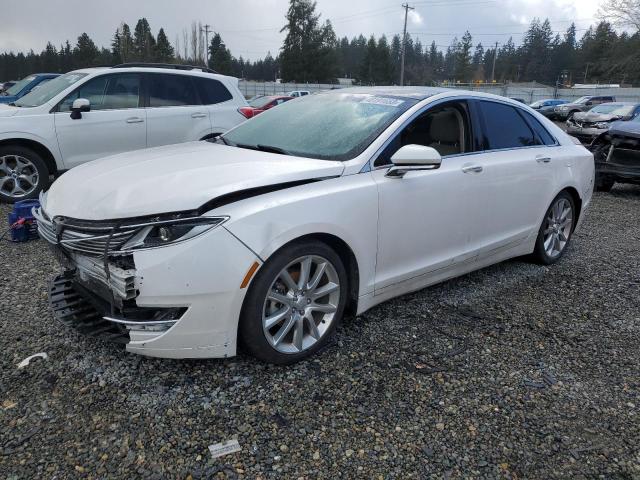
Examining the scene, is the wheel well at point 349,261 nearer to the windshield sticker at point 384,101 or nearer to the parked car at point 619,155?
the windshield sticker at point 384,101

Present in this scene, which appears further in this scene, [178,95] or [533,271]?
[178,95]

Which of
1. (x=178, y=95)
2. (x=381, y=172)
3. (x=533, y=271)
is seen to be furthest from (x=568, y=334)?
(x=178, y=95)

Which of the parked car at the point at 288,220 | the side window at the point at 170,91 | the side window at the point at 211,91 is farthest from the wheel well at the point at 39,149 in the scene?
the parked car at the point at 288,220

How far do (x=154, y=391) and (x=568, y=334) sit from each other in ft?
8.96

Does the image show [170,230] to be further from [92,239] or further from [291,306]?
[291,306]

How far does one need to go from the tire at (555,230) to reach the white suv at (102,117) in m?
4.94

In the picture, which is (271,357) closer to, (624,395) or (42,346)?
(42,346)

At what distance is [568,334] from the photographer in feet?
11.9

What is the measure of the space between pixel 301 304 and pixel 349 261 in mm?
430

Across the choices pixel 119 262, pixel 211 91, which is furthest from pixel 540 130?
pixel 211 91

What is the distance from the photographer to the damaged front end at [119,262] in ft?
8.39

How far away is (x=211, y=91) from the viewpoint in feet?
26.3

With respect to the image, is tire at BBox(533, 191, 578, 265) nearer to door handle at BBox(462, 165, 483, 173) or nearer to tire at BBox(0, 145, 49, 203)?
door handle at BBox(462, 165, 483, 173)

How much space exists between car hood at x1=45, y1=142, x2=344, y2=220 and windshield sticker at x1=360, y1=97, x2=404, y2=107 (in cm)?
82
